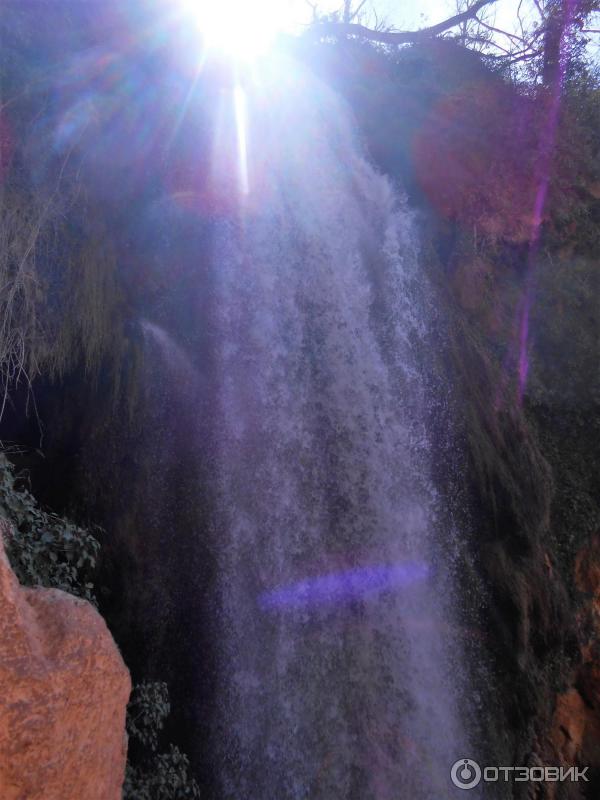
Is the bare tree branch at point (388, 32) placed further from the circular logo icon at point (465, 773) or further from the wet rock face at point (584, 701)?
the circular logo icon at point (465, 773)

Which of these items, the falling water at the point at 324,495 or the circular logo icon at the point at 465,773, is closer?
the falling water at the point at 324,495

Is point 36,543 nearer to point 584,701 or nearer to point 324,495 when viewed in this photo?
point 324,495

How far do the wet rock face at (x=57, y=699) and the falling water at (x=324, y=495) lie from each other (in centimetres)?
268

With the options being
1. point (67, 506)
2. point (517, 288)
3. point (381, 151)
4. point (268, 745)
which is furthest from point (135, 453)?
point (517, 288)

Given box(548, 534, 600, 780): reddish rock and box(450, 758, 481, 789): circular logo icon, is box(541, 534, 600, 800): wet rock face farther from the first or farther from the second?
box(450, 758, 481, 789): circular logo icon

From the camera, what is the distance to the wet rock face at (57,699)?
293 cm

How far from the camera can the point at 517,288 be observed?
9.74 m

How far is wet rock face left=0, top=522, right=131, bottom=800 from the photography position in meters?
2.93

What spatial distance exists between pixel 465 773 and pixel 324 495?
10.00ft

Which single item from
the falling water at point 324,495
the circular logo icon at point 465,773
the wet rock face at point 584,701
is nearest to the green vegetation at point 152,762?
the falling water at point 324,495

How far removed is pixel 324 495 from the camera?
22.1 ft

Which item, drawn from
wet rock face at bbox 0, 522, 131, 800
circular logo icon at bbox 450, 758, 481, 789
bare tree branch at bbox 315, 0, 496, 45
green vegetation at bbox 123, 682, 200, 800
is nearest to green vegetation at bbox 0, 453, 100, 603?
green vegetation at bbox 123, 682, 200, 800

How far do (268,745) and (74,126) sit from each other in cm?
688

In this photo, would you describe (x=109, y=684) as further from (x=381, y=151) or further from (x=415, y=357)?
(x=381, y=151)
